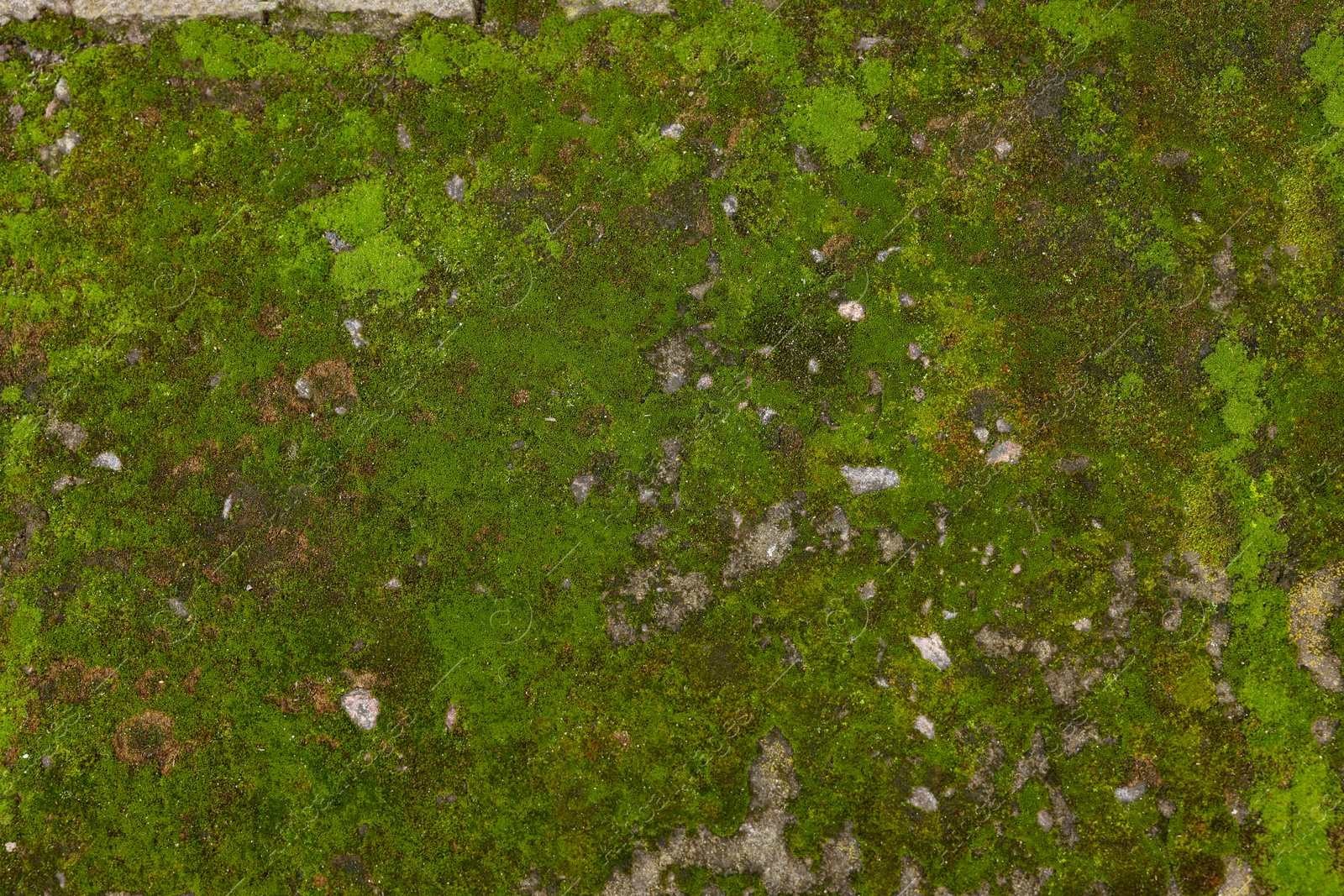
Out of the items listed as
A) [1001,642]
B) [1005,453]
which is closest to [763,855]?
[1001,642]

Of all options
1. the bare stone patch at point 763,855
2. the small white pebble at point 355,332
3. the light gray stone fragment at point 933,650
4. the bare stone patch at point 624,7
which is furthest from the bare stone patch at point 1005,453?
the small white pebble at point 355,332

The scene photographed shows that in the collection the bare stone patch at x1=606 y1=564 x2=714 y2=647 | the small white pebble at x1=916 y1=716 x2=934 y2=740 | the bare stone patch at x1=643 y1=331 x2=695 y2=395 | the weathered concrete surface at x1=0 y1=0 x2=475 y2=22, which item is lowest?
the small white pebble at x1=916 y1=716 x2=934 y2=740

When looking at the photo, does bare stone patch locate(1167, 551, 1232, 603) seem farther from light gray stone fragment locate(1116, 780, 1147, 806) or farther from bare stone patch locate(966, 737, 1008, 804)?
bare stone patch locate(966, 737, 1008, 804)

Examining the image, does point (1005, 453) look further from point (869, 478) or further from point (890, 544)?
point (890, 544)

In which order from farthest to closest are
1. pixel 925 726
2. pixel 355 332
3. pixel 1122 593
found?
pixel 355 332 → pixel 1122 593 → pixel 925 726

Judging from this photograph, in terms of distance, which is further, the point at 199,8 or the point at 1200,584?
the point at 199,8

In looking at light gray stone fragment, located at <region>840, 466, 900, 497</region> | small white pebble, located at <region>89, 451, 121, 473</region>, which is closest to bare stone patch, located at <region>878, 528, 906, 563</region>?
light gray stone fragment, located at <region>840, 466, 900, 497</region>
